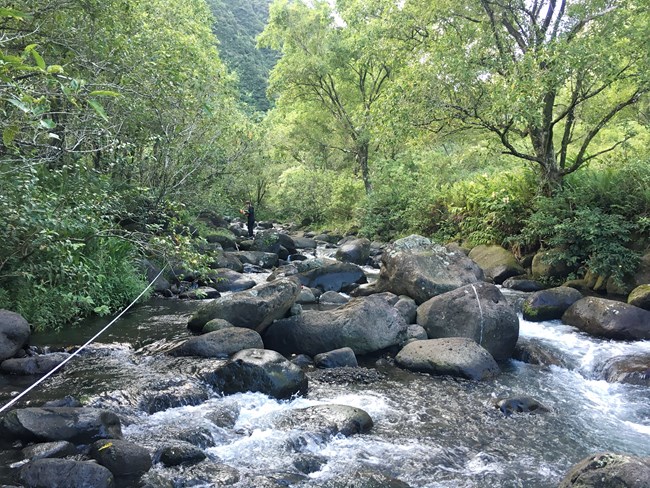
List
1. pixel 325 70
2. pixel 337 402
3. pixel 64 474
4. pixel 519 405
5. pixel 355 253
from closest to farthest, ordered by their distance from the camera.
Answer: pixel 64 474 < pixel 519 405 < pixel 337 402 < pixel 355 253 < pixel 325 70

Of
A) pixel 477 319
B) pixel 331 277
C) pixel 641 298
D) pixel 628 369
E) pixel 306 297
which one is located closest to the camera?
pixel 628 369

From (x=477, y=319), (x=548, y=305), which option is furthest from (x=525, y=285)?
(x=477, y=319)

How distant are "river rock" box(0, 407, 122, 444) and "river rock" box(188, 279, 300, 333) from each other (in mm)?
3795

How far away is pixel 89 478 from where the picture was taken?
436cm

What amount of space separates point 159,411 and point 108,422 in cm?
89

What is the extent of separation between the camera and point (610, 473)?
3.99m

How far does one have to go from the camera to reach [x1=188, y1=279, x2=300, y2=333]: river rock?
357 inches

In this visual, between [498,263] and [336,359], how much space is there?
802 cm

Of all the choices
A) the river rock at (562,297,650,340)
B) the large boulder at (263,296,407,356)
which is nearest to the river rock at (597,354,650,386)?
the river rock at (562,297,650,340)

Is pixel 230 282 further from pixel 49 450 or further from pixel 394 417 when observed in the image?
pixel 49 450

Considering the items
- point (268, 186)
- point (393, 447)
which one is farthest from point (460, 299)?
point (268, 186)

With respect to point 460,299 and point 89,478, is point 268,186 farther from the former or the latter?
point 89,478

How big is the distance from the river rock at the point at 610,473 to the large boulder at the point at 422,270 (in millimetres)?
6763

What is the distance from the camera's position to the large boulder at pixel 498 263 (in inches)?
556
